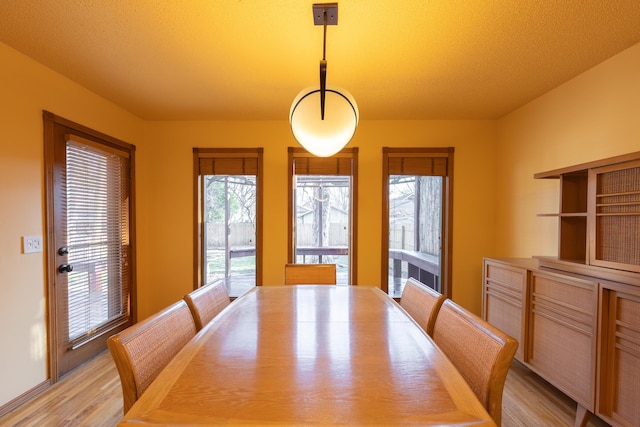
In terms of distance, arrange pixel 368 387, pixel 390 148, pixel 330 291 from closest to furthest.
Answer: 1. pixel 368 387
2. pixel 330 291
3. pixel 390 148

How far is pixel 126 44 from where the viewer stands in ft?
5.78

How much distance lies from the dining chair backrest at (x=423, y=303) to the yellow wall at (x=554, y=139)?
154cm

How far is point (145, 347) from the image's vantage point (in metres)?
0.98

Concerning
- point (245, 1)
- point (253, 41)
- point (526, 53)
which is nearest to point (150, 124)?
point (253, 41)

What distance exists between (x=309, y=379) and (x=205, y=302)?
920mm

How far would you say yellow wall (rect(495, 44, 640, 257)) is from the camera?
5.99ft

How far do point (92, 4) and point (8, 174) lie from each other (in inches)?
49.4

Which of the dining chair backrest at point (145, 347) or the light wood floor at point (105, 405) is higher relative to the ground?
the dining chair backrest at point (145, 347)

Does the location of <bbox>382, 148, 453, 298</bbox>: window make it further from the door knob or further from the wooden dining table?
the door knob

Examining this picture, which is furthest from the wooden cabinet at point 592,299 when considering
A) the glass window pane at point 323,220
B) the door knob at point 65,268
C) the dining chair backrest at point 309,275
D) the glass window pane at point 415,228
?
the door knob at point 65,268

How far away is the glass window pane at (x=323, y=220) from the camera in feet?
11.0

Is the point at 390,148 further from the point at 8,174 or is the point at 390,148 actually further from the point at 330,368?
the point at 8,174

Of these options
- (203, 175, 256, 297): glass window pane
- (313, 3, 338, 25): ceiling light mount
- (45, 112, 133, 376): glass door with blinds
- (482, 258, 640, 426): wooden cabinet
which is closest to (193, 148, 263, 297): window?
(203, 175, 256, 297): glass window pane

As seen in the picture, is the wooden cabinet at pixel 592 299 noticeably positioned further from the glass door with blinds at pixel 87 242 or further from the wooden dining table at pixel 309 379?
the glass door with blinds at pixel 87 242
